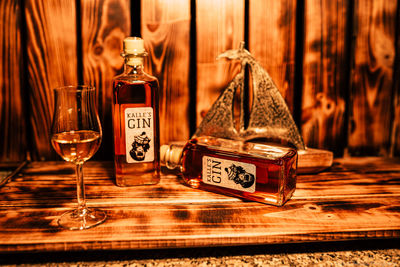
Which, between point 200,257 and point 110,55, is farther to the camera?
point 110,55

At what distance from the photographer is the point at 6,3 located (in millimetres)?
997

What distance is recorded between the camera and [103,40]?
1.03 meters

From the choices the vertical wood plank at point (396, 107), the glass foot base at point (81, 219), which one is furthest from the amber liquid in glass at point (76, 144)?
the vertical wood plank at point (396, 107)

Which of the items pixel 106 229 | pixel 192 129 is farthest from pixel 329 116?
pixel 106 229

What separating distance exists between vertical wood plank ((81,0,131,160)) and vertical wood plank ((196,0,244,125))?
0.21 meters

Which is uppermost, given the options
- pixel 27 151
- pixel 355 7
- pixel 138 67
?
pixel 355 7

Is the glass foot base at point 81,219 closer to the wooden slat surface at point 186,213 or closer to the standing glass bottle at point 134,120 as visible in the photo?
the wooden slat surface at point 186,213

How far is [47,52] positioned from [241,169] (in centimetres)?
65

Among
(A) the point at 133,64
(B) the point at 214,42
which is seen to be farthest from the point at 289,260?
(B) the point at 214,42

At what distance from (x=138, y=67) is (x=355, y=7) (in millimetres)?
670

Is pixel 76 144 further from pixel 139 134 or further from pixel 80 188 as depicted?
pixel 139 134

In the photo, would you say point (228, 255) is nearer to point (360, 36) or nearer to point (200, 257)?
point (200, 257)

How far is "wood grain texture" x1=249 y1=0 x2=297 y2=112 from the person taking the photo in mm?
1043

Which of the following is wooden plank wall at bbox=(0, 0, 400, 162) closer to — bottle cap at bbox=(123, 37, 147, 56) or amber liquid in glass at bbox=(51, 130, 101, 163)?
bottle cap at bbox=(123, 37, 147, 56)
